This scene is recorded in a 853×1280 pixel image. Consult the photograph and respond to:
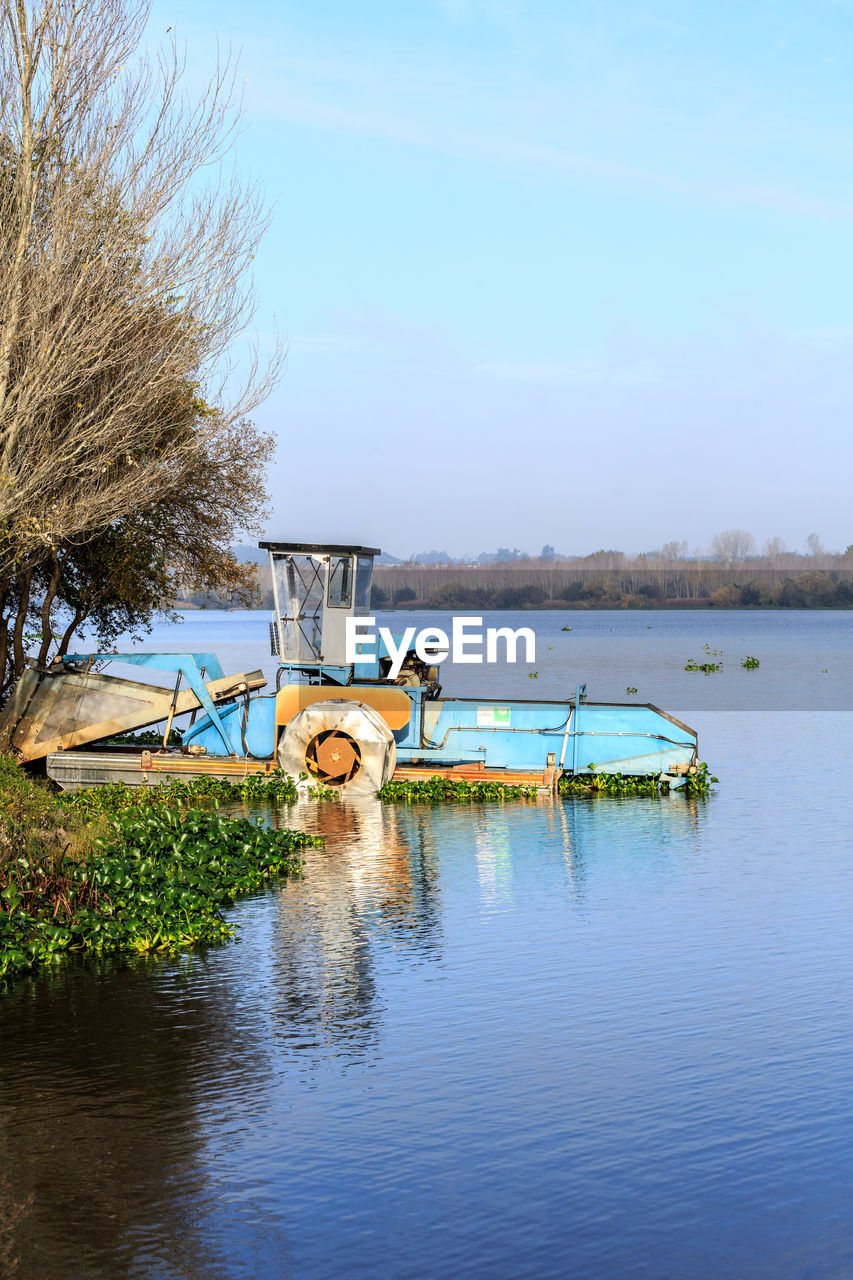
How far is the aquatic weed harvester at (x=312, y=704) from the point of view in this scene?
965 inches

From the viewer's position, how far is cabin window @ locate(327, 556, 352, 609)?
2467 cm

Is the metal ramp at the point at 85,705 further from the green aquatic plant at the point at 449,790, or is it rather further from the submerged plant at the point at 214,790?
the green aquatic plant at the point at 449,790

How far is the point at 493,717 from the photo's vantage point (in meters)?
25.0

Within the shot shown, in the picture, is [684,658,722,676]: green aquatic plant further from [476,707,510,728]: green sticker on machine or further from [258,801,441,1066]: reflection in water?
[258,801,441,1066]: reflection in water

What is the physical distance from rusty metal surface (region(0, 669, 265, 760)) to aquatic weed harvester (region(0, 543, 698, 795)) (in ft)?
0.06

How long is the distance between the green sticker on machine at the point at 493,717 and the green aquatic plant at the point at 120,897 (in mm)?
9345

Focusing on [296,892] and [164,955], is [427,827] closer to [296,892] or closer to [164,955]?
[296,892]

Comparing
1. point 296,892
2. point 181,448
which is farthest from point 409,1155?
point 181,448

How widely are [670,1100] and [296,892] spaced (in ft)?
24.0

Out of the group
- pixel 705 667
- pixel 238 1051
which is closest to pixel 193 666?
pixel 238 1051

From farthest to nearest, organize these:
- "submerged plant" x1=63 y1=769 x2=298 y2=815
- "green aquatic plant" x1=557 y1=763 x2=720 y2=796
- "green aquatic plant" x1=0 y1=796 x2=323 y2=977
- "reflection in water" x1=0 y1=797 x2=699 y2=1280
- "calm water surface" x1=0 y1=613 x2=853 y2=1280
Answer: "green aquatic plant" x1=557 y1=763 x2=720 y2=796
"submerged plant" x1=63 y1=769 x2=298 y2=815
"green aquatic plant" x1=0 y1=796 x2=323 y2=977
"reflection in water" x1=0 y1=797 x2=699 y2=1280
"calm water surface" x1=0 y1=613 x2=853 y2=1280

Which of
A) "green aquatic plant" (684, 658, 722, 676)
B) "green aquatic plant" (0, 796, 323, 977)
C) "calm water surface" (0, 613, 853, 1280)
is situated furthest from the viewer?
"green aquatic plant" (684, 658, 722, 676)

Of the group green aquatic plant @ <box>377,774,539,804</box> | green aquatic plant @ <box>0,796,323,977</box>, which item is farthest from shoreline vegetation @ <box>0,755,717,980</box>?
green aquatic plant @ <box>377,774,539,804</box>

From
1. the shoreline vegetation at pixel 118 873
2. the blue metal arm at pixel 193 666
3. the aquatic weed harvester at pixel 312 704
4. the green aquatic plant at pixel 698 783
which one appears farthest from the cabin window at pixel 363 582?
the green aquatic plant at pixel 698 783
